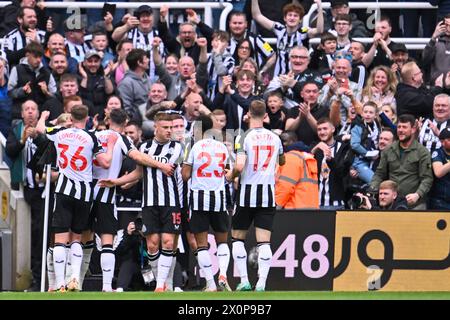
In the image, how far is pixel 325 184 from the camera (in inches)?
730

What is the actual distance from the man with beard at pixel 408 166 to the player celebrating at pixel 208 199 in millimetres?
2335

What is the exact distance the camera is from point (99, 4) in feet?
68.8

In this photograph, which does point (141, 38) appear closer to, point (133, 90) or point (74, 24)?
point (74, 24)

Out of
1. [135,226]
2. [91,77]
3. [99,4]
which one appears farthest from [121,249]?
[99,4]

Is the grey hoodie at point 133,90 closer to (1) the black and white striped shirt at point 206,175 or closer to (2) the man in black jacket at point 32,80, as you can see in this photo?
(2) the man in black jacket at point 32,80

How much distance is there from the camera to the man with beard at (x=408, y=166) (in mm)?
18188

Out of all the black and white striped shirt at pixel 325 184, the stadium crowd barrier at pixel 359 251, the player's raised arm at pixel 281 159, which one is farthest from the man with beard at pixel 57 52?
the player's raised arm at pixel 281 159

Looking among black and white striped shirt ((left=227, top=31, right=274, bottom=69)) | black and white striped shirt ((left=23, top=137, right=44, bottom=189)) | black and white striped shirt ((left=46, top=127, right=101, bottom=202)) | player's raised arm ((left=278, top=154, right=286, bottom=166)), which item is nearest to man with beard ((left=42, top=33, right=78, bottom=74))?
black and white striped shirt ((left=23, top=137, right=44, bottom=189))

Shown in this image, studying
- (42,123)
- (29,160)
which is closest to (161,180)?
(42,123)

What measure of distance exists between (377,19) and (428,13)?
82cm

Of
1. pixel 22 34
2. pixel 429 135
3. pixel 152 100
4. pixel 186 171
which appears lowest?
pixel 186 171

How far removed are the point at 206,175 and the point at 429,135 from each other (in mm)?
3373

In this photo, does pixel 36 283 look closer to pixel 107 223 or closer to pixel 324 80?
pixel 107 223
